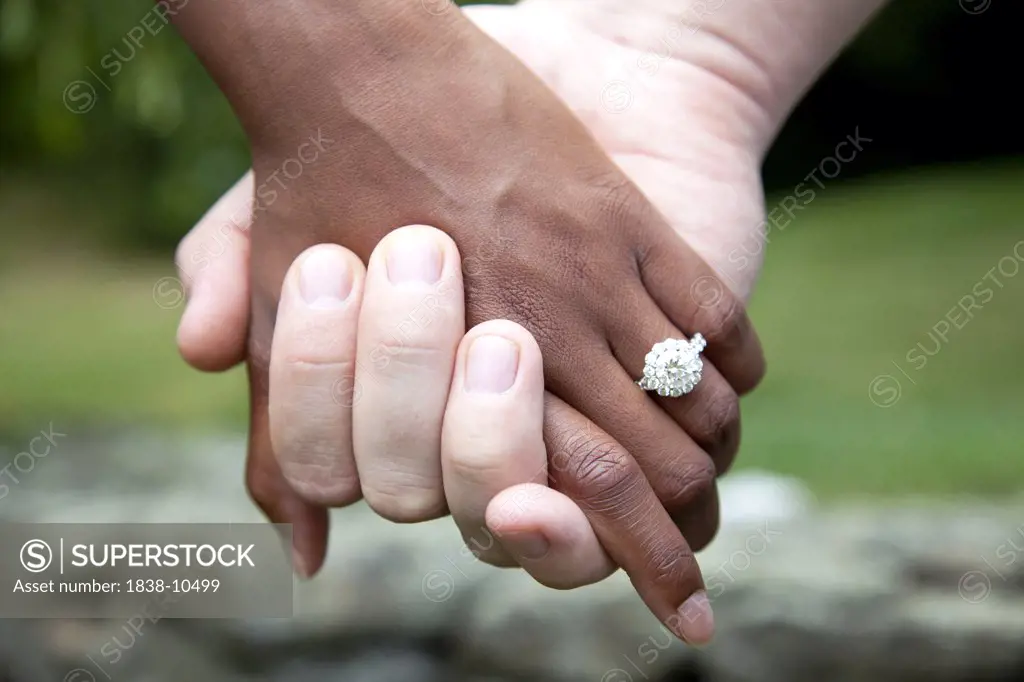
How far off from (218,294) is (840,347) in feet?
15.5

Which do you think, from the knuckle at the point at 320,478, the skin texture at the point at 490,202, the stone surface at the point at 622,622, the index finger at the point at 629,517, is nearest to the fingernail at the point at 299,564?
the knuckle at the point at 320,478

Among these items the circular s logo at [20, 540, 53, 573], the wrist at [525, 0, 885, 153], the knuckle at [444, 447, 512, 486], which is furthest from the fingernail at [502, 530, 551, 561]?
the circular s logo at [20, 540, 53, 573]

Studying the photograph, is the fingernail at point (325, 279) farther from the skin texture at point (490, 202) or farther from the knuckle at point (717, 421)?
the knuckle at point (717, 421)

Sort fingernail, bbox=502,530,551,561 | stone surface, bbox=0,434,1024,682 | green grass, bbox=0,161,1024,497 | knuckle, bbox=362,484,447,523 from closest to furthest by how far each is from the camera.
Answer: fingernail, bbox=502,530,551,561
knuckle, bbox=362,484,447,523
stone surface, bbox=0,434,1024,682
green grass, bbox=0,161,1024,497

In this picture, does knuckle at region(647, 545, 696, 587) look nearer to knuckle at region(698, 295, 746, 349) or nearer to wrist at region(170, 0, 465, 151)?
knuckle at region(698, 295, 746, 349)

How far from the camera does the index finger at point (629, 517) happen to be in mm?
1516

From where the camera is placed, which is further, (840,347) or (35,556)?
(840,347)

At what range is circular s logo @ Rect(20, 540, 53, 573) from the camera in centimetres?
269

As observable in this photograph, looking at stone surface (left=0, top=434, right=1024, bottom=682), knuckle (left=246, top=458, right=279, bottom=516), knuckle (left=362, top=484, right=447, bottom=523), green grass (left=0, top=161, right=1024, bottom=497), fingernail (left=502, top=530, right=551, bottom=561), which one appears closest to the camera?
fingernail (left=502, top=530, right=551, bottom=561)

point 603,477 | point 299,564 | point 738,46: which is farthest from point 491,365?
point 738,46

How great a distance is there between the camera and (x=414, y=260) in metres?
1.47

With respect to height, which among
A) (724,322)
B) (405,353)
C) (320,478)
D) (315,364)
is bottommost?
(320,478)

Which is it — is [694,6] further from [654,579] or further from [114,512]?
[114,512]

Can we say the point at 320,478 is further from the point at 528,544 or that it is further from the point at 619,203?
the point at 619,203
